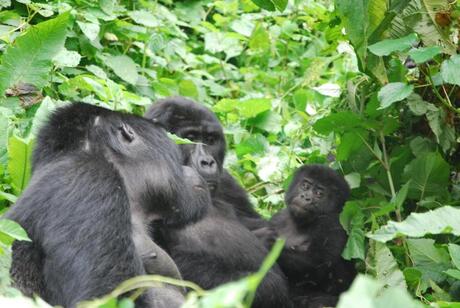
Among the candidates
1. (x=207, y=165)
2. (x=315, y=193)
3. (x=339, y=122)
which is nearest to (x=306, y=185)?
(x=315, y=193)

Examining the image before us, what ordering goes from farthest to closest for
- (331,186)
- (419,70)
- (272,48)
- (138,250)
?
(272,48)
(331,186)
(419,70)
(138,250)

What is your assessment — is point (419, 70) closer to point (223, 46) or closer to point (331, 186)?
point (331, 186)

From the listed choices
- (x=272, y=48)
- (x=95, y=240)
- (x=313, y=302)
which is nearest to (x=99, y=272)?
(x=95, y=240)

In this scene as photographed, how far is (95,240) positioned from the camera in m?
2.91

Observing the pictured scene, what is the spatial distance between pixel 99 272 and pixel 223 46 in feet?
15.7

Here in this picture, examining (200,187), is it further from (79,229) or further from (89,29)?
(89,29)

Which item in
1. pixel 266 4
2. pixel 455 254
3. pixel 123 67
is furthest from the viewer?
pixel 123 67

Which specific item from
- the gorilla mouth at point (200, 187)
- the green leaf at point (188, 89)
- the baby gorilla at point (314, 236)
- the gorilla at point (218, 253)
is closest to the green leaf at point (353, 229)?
the baby gorilla at point (314, 236)

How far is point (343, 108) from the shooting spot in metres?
4.89

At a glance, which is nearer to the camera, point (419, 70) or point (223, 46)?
point (419, 70)

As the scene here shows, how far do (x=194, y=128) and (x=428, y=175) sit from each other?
1.20 m

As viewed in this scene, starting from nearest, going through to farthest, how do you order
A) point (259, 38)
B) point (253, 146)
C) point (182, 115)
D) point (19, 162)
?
point (19, 162) → point (182, 115) → point (253, 146) → point (259, 38)

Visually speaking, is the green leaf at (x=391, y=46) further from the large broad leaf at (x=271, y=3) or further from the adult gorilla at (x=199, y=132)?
the adult gorilla at (x=199, y=132)

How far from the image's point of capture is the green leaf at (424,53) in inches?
146
